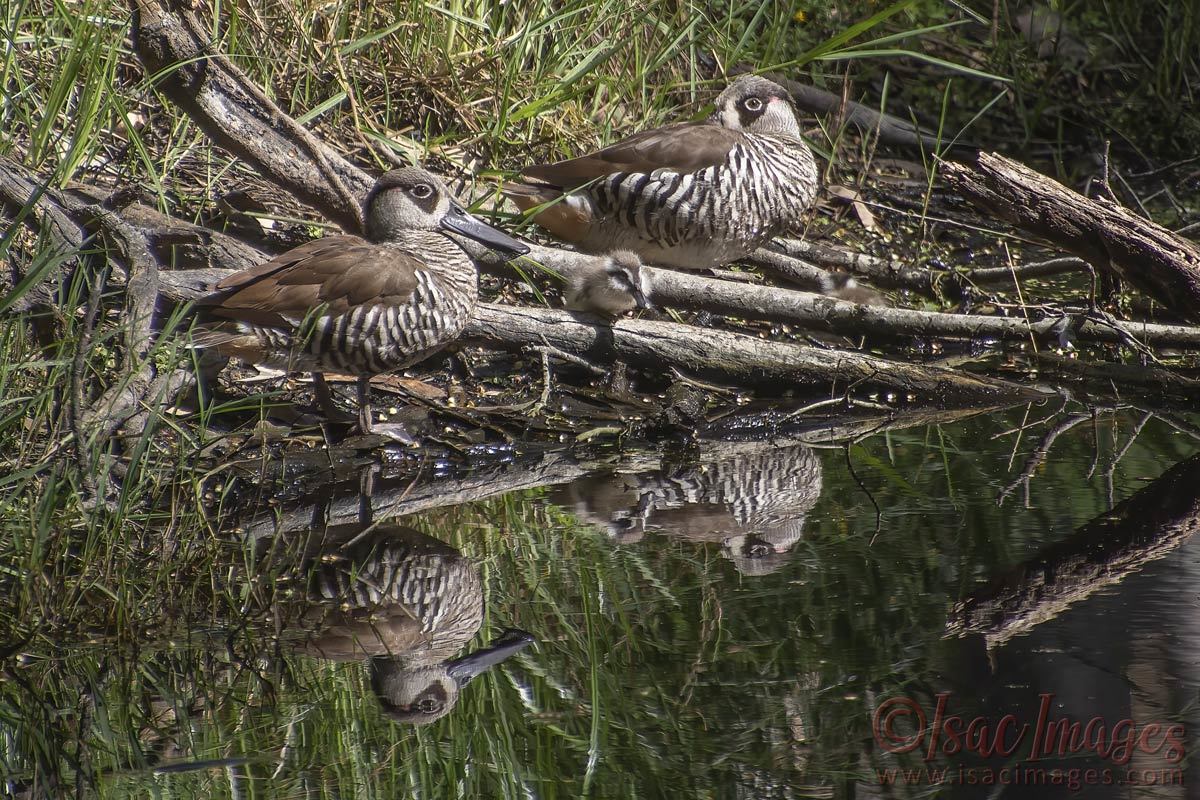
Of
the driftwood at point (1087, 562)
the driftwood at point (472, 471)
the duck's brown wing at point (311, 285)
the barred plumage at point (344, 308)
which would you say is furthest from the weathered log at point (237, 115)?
the driftwood at point (1087, 562)

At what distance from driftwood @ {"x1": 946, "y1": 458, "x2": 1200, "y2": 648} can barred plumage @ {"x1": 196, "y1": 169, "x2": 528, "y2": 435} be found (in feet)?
7.54

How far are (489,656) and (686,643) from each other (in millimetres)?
503

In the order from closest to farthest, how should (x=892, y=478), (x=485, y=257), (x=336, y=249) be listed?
1. (x=892, y=478)
2. (x=336, y=249)
3. (x=485, y=257)

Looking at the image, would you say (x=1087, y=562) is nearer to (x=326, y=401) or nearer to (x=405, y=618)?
(x=405, y=618)

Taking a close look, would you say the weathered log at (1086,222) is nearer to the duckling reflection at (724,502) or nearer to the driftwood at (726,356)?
the driftwood at (726,356)

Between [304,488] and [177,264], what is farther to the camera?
[177,264]

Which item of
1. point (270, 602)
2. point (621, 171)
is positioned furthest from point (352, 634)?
point (621, 171)

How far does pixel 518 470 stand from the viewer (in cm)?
487

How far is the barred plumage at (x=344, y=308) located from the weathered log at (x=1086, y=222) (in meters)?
2.01

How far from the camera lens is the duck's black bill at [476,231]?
5.45m

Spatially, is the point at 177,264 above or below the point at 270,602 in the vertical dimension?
above

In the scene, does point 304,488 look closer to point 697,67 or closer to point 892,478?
point 892,478

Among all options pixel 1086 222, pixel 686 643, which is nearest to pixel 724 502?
pixel 686 643

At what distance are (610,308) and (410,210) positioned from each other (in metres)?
0.92
